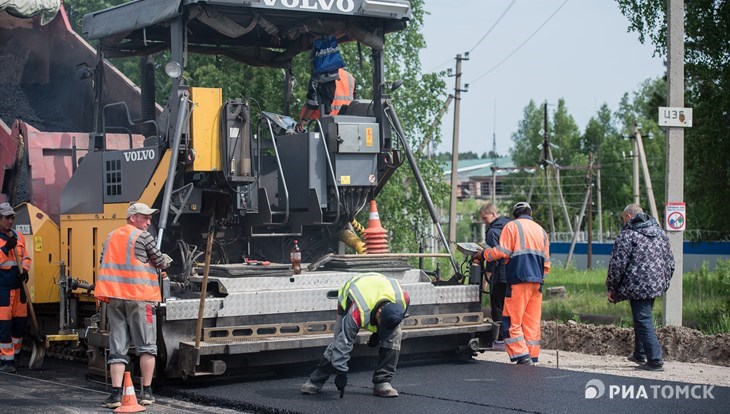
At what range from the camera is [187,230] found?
→ 8680mm

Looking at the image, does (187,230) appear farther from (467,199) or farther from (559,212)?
(467,199)

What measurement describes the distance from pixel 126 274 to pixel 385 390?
2.01 meters

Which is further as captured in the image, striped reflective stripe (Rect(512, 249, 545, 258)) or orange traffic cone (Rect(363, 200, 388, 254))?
orange traffic cone (Rect(363, 200, 388, 254))

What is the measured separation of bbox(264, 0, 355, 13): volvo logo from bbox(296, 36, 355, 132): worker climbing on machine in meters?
0.50

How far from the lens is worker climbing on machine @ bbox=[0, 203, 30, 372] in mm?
9578

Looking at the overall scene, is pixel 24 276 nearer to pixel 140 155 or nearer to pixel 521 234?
pixel 140 155

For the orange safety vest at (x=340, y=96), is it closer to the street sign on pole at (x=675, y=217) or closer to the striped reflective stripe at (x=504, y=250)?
the striped reflective stripe at (x=504, y=250)

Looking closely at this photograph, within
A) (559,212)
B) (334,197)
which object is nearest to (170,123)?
(334,197)

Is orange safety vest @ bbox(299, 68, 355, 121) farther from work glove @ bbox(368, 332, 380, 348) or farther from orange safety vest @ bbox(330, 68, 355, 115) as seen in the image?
work glove @ bbox(368, 332, 380, 348)

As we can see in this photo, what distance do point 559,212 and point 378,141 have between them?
5060 centimetres

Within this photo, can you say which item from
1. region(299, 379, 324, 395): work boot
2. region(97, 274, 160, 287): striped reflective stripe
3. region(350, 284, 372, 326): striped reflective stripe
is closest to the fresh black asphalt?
region(299, 379, 324, 395): work boot

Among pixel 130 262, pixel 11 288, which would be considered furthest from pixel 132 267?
pixel 11 288

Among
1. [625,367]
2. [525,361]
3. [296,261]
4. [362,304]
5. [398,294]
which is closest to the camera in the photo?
[362,304]

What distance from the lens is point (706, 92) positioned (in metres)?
15.2
